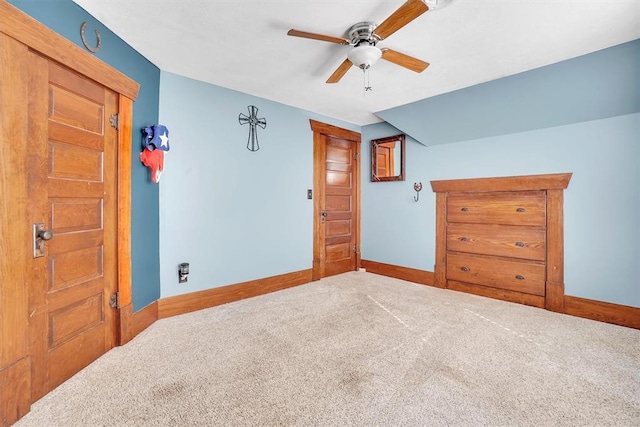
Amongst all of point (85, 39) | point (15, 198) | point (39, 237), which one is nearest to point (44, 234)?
point (39, 237)

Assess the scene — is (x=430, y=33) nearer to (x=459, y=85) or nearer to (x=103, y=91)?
(x=459, y=85)

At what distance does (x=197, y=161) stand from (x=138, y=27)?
119 cm

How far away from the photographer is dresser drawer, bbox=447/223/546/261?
122 inches

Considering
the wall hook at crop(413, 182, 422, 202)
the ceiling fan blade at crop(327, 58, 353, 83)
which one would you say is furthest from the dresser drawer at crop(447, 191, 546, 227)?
the ceiling fan blade at crop(327, 58, 353, 83)

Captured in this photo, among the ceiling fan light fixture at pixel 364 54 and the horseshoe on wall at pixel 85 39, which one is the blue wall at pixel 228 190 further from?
the ceiling fan light fixture at pixel 364 54

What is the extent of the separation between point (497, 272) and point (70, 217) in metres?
3.99

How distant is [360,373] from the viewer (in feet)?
6.01

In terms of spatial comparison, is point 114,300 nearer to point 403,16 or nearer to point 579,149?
point 403,16

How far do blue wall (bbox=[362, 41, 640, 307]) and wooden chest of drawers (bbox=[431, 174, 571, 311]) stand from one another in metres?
0.12

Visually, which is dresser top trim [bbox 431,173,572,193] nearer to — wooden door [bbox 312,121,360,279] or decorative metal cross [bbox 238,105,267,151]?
wooden door [bbox 312,121,360,279]

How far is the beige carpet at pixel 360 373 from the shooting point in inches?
58.1

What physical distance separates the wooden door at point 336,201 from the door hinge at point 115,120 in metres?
2.38

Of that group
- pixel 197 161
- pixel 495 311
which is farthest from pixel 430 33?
Result: pixel 495 311

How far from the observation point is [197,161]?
292 cm
